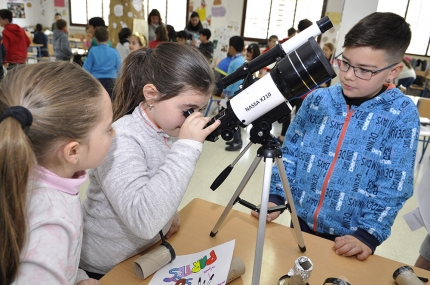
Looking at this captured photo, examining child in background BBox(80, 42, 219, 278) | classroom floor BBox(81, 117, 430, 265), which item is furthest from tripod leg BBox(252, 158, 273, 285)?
classroom floor BBox(81, 117, 430, 265)

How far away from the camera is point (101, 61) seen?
3.69 metres

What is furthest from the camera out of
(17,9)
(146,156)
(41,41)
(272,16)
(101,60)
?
(17,9)

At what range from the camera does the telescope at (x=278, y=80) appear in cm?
71

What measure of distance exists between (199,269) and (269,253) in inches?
9.3

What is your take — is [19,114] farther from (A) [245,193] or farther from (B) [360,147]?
(A) [245,193]

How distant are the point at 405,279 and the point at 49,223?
2.85ft

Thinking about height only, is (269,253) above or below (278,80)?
below

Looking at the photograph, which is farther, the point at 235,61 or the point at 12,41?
the point at 12,41

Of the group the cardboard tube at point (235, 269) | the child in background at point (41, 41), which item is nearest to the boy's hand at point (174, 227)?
the cardboard tube at point (235, 269)

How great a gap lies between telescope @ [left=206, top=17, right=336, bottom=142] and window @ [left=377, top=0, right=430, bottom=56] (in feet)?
23.6

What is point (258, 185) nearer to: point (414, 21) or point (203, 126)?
point (203, 126)

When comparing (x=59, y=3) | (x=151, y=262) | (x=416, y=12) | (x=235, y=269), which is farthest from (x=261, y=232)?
(x=59, y=3)

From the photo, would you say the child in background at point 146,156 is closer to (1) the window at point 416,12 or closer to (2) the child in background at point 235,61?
(2) the child in background at point 235,61

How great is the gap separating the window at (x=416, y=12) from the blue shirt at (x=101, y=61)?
5839 millimetres
